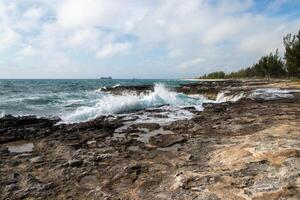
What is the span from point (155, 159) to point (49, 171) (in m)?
2.60

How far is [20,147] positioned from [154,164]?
525 centimetres

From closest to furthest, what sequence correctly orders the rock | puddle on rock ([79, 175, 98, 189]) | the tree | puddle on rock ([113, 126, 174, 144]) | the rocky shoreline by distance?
1. the rocky shoreline
2. puddle on rock ([79, 175, 98, 189])
3. the rock
4. puddle on rock ([113, 126, 174, 144])
5. the tree

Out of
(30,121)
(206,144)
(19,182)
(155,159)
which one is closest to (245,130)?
(206,144)

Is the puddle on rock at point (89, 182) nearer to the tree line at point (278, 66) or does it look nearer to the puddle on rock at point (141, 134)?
the puddle on rock at point (141, 134)

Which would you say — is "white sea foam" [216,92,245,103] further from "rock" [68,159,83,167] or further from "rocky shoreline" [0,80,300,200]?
"rock" [68,159,83,167]

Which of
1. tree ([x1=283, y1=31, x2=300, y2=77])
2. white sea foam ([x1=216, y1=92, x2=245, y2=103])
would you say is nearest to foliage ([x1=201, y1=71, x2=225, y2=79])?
tree ([x1=283, y1=31, x2=300, y2=77])

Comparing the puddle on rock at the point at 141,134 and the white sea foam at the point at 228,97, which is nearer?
the puddle on rock at the point at 141,134

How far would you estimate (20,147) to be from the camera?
10555 mm

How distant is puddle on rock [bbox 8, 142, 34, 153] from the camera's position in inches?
396

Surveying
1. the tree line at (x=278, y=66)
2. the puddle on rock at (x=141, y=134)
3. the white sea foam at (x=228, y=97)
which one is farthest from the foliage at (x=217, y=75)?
the puddle on rock at (x=141, y=134)

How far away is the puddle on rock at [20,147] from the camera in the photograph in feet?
33.0

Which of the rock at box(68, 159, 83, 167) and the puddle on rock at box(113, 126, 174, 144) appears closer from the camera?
the rock at box(68, 159, 83, 167)

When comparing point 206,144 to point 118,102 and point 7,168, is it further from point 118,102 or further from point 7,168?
point 118,102

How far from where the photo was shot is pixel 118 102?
70.9 feet
